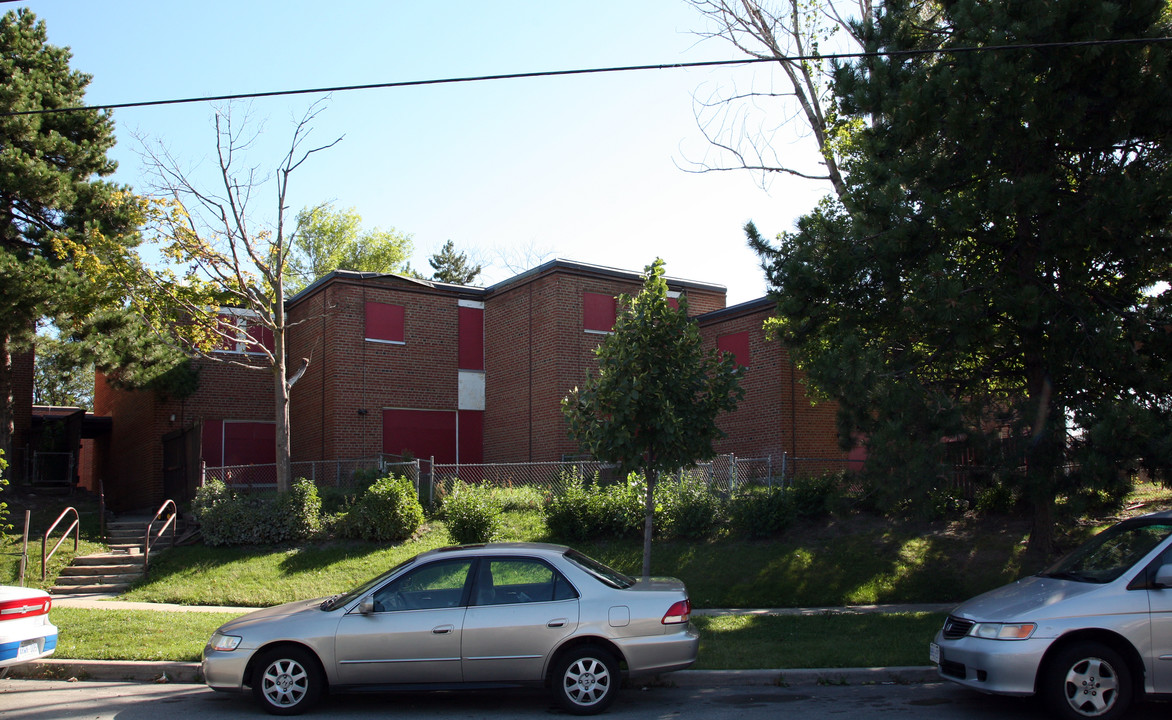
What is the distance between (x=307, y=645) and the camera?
26.0 feet

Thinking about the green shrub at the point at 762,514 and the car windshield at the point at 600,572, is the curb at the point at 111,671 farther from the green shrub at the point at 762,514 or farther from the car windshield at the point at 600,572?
the green shrub at the point at 762,514

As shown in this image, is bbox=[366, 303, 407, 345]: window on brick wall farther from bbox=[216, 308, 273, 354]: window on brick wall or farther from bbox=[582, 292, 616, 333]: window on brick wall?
bbox=[582, 292, 616, 333]: window on brick wall

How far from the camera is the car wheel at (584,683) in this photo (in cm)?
778

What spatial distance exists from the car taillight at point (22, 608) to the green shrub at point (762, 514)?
35.4 feet

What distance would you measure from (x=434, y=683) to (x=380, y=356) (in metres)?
18.0

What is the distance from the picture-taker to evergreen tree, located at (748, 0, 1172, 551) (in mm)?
11094

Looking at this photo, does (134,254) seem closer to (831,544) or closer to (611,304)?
(611,304)

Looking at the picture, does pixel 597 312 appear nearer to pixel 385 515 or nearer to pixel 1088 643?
pixel 385 515

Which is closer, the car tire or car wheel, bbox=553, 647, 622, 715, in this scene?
the car tire

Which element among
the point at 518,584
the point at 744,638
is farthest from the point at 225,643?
the point at 744,638

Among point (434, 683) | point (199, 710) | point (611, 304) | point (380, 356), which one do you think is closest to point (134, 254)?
point (380, 356)

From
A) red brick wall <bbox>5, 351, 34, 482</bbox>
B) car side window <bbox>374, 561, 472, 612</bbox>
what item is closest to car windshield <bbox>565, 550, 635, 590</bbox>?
car side window <bbox>374, 561, 472, 612</bbox>

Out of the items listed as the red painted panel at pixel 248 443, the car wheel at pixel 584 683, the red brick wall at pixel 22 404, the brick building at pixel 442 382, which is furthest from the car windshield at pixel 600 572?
the red brick wall at pixel 22 404

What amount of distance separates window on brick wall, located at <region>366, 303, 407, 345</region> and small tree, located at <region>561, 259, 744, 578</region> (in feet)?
46.1
